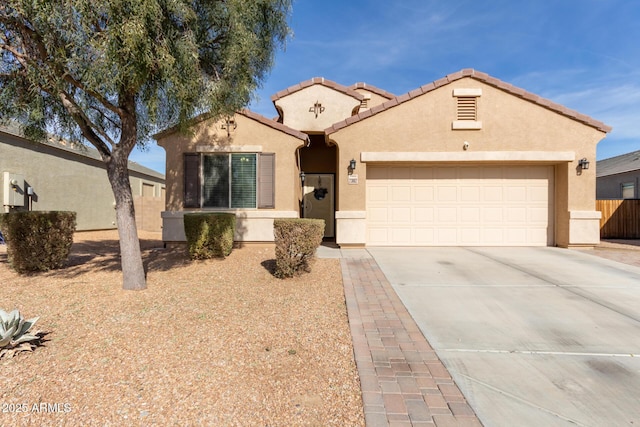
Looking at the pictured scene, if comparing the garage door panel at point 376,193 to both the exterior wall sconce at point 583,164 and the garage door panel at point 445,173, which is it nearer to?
the garage door panel at point 445,173

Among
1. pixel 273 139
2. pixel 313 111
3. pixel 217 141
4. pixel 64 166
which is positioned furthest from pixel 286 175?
pixel 64 166

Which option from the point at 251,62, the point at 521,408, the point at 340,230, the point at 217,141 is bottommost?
the point at 521,408

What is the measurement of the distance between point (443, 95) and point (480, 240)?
4699 millimetres

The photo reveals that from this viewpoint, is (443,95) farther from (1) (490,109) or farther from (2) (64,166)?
(2) (64,166)

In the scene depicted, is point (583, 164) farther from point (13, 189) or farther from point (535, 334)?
point (13, 189)

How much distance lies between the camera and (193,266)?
23.5ft

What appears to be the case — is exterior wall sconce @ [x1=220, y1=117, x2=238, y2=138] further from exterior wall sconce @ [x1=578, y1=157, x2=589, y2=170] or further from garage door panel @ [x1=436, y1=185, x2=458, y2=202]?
exterior wall sconce @ [x1=578, y1=157, x2=589, y2=170]

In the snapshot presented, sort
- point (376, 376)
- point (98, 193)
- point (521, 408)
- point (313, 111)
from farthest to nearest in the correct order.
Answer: point (98, 193) < point (313, 111) < point (376, 376) < point (521, 408)

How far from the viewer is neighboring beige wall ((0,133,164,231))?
12859 millimetres

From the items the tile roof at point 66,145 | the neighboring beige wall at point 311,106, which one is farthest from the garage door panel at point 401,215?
the tile roof at point 66,145

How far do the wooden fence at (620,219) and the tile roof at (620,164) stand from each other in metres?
9.00

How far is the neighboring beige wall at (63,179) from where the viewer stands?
12.9m

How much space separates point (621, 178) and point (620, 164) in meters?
2.83

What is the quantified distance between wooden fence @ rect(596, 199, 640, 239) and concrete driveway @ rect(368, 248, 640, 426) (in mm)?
8348
